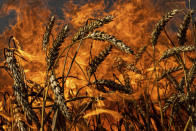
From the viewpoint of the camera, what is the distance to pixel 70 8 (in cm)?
430

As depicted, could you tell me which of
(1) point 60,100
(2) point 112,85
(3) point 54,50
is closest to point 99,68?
(2) point 112,85

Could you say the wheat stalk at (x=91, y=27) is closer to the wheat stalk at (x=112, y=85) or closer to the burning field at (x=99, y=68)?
the burning field at (x=99, y=68)

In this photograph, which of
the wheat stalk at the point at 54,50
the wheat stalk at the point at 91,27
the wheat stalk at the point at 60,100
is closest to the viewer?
the wheat stalk at the point at 60,100

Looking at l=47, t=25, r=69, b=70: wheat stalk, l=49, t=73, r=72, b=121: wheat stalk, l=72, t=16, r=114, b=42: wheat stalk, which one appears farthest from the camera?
l=72, t=16, r=114, b=42: wheat stalk

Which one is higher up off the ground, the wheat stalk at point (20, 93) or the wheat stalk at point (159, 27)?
the wheat stalk at point (159, 27)

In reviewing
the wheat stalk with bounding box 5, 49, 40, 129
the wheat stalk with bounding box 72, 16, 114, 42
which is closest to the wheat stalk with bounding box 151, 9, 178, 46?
the wheat stalk with bounding box 72, 16, 114, 42

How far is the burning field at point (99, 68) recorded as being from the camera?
58 cm

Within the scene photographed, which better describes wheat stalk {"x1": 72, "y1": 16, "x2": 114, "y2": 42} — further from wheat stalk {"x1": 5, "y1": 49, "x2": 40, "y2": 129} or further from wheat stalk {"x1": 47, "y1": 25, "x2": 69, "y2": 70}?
wheat stalk {"x1": 5, "y1": 49, "x2": 40, "y2": 129}

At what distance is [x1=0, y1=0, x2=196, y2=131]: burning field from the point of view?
1.90 ft

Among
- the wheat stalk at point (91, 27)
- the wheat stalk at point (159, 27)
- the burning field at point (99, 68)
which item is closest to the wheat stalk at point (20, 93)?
the burning field at point (99, 68)

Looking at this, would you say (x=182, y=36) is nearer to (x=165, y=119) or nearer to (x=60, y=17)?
(x=165, y=119)

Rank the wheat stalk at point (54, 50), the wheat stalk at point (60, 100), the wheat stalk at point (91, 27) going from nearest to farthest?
the wheat stalk at point (60, 100)
the wheat stalk at point (54, 50)
the wheat stalk at point (91, 27)

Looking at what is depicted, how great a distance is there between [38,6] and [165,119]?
154 inches

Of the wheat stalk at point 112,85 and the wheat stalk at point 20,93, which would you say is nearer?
the wheat stalk at point 20,93
